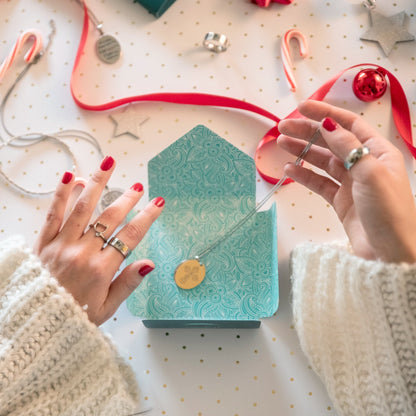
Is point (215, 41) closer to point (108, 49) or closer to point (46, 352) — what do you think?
point (108, 49)

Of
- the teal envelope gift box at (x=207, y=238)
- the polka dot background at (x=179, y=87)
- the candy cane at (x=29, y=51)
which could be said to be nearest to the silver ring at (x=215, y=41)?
the polka dot background at (x=179, y=87)

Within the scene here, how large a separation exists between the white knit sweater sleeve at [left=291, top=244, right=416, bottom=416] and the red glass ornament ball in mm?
400

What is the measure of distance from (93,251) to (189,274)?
0.21m

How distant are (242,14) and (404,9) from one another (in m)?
0.37

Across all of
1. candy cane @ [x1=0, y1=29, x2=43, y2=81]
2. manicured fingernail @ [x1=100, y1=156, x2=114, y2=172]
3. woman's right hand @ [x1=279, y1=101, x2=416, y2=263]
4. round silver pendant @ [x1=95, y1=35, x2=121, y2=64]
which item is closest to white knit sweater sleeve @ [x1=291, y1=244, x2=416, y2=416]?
woman's right hand @ [x1=279, y1=101, x2=416, y2=263]

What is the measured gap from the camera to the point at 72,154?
1.06 metres

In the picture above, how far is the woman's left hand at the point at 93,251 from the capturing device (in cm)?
79

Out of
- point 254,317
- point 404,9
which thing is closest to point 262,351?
point 254,317

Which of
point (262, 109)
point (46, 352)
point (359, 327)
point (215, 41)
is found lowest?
point (359, 327)

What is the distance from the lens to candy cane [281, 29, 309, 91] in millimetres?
1052

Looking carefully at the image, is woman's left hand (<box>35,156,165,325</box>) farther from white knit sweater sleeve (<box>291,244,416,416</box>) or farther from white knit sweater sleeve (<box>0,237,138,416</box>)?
white knit sweater sleeve (<box>291,244,416,416</box>)

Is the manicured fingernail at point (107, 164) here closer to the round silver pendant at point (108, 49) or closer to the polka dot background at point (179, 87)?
the polka dot background at point (179, 87)

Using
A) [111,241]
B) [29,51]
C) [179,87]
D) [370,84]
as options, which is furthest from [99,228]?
[370,84]

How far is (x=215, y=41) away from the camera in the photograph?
106cm
